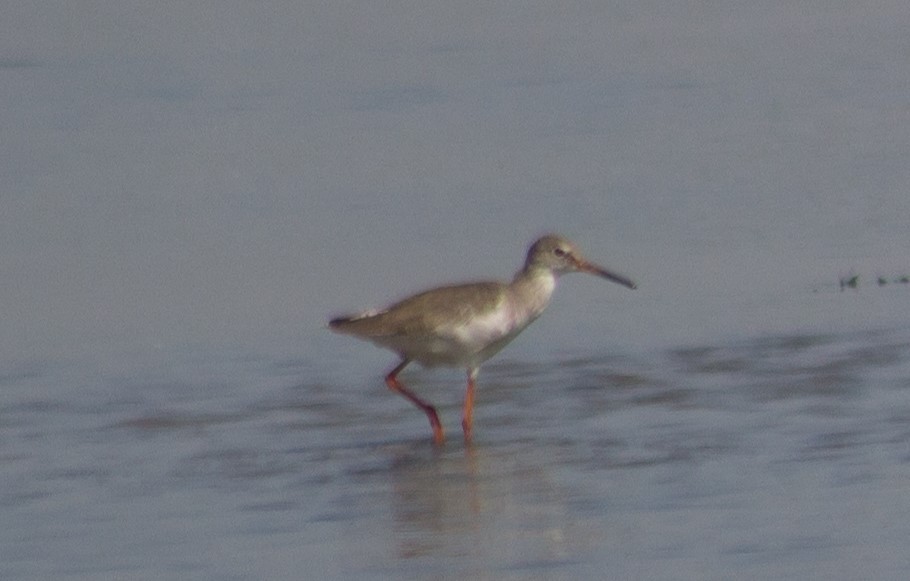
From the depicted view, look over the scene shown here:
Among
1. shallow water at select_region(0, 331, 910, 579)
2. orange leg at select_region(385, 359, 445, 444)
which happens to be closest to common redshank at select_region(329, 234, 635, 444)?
orange leg at select_region(385, 359, 445, 444)

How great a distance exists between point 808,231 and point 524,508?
5.30 metres

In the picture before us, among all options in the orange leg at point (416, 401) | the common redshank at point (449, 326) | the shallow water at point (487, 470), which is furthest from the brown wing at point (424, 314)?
the shallow water at point (487, 470)

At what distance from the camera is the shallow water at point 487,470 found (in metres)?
7.55

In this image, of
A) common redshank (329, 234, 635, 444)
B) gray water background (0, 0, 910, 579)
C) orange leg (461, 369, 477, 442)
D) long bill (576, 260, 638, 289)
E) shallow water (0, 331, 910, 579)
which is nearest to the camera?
shallow water (0, 331, 910, 579)

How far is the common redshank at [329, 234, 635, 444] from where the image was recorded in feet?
33.5

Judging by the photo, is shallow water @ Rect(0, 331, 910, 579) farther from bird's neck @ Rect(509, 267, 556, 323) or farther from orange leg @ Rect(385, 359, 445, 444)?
bird's neck @ Rect(509, 267, 556, 323)

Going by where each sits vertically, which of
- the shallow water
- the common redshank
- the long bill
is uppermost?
the long bill

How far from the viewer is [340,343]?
1184 cm

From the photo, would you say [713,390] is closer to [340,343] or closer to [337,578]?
[340,343]

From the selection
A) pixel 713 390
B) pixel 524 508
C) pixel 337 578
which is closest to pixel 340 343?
pixel 713 390

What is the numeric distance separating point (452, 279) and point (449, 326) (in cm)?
259

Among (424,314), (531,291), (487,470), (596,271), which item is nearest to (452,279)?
(596,271)

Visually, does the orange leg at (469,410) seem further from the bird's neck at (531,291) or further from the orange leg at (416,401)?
the bird's neck at (531,291)

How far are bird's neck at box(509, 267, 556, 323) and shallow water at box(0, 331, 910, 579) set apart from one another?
0.37 m
